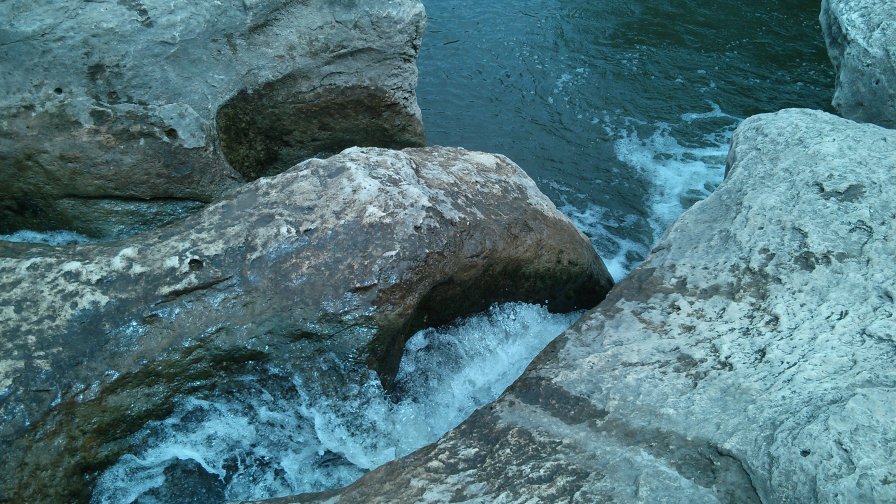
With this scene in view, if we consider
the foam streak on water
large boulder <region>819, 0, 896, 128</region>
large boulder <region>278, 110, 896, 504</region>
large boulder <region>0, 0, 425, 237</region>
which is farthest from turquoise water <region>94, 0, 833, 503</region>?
large boulder <region>0, 0, 425, 237</region>

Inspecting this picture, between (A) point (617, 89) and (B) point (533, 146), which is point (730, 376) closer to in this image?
(B) point (533, 146)

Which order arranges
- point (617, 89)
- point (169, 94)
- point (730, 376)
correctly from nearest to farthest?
point (730, 376) < point (169, 94) < point (617, 89)

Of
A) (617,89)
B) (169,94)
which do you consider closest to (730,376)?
(169,94)

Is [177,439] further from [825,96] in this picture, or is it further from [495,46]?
[825,96]

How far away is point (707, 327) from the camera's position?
9.12 ft

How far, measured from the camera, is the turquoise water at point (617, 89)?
18.0 ft

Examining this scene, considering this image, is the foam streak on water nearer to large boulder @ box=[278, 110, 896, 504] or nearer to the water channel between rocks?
the water channel between rocks

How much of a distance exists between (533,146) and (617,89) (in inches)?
48.4

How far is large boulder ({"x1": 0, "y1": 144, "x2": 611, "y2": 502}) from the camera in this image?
2.57 meters

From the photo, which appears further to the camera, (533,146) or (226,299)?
(533,146)

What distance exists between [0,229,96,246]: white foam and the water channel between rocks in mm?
11

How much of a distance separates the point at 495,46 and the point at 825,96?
2993 mm

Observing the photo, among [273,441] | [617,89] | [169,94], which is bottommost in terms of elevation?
[273,441]

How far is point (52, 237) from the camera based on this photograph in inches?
149
